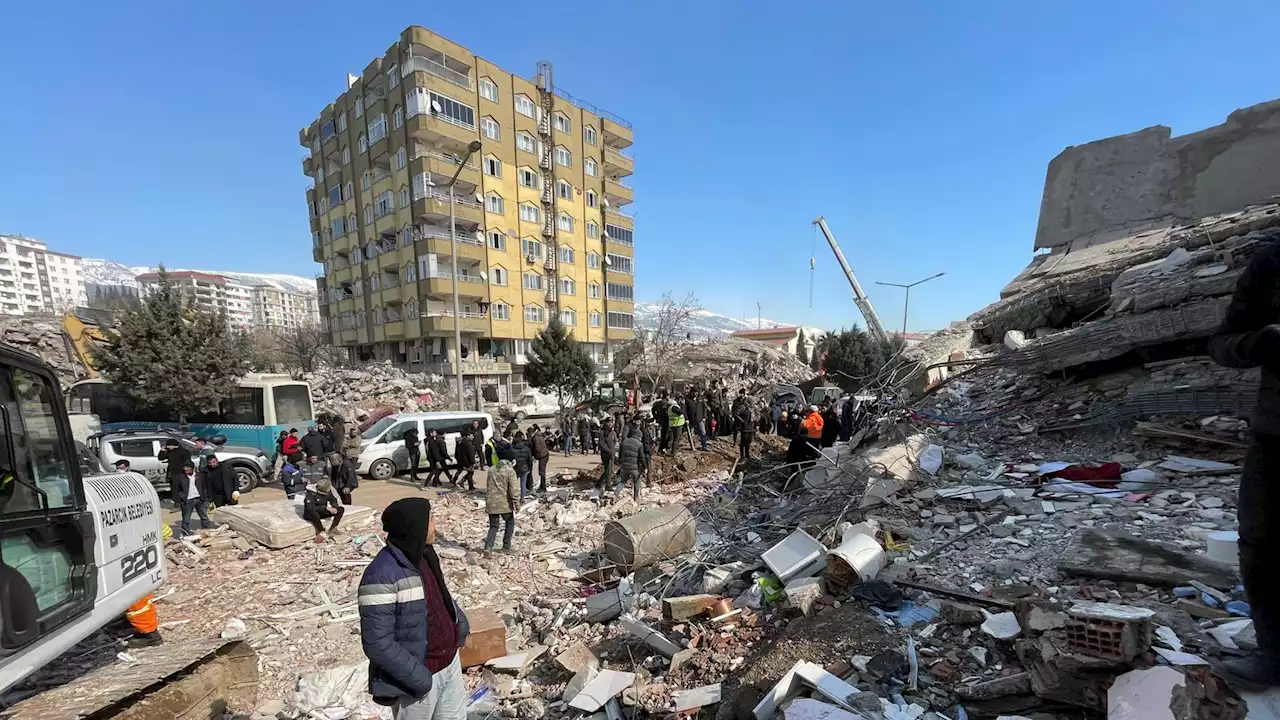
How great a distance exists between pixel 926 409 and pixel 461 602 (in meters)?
7.72

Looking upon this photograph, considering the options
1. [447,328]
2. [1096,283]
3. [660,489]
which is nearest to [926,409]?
[1096,283]

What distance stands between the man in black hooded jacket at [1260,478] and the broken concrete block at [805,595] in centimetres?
221

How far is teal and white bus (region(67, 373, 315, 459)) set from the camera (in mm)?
13289

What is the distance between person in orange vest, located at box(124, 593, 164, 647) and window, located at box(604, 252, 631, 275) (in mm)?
39036

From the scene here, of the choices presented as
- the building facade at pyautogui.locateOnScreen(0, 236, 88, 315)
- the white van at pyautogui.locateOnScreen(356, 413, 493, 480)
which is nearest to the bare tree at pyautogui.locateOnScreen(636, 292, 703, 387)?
the white van at pyautogui.locateOnScreen(356, 413, 493, 480)

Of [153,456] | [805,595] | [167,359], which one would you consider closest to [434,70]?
[167,359]

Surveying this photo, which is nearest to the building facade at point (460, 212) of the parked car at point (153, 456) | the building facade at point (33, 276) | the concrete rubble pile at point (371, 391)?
the concrete rubble pile at point (371, 391)

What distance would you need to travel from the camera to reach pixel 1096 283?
8.48 m

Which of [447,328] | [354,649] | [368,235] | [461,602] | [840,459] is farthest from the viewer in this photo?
[368,235]

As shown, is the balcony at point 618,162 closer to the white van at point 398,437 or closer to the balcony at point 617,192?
the balcony at point 617,192

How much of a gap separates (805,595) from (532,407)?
24600 mm

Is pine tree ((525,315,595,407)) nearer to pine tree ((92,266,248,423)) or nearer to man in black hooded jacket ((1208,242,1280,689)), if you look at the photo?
pine tree ((92,266,248,423))

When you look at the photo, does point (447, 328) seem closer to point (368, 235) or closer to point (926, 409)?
point (368, 235)

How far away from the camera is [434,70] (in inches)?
1205
